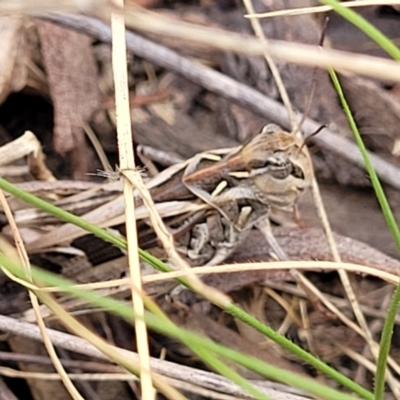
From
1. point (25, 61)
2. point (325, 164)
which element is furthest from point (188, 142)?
point (25, 61)

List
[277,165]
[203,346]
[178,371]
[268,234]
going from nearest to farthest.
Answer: [203,346], [178,371], [277,165], [268,234]

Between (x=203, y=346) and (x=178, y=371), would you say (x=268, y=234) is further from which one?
(x=203, y=346)

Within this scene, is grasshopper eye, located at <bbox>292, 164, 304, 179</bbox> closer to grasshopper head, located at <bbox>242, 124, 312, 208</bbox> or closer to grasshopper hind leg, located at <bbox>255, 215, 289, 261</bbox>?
grasshopper head, located at <bbox>242, 124, 312, 208</bbox>

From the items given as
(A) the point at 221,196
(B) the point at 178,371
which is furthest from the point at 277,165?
(B) the point at 178,371

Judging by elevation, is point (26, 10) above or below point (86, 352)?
above

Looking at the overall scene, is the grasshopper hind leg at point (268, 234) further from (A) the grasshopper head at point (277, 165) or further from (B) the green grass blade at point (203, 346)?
(B) the green grass blade at point (203, 346)

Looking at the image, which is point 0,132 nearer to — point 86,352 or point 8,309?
point 8,309
